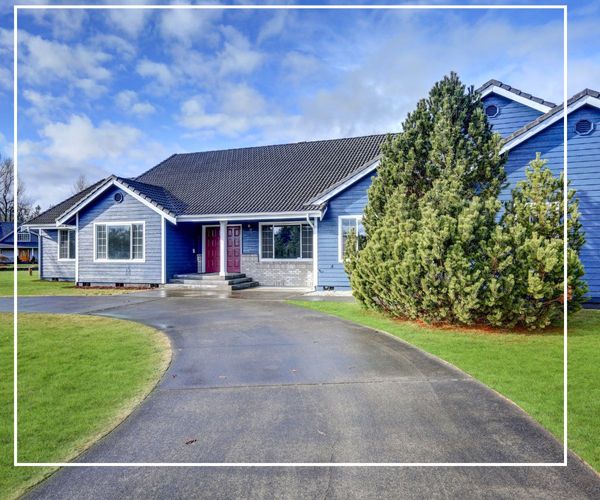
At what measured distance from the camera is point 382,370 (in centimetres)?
576

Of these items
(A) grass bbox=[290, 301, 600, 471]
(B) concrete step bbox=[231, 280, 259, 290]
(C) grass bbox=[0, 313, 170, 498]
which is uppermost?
(B) concrete step bbox=[231, 280, 259, 290]

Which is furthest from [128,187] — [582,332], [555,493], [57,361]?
[555,493]

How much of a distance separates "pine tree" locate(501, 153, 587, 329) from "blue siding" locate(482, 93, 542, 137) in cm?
663

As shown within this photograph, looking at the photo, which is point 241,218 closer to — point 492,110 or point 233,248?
point 233,248

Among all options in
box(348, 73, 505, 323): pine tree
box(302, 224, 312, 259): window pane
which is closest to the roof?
box(348, 73, 505, 323): pine tree

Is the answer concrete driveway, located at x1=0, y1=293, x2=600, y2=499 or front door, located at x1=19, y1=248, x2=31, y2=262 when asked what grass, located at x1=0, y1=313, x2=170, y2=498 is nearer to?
concrete driveway, located at x1=0, y1=293, x2=600, y2=499

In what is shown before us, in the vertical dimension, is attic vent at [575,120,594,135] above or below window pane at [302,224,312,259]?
above

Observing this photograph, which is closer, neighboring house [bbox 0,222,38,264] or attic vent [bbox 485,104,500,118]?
attic vent [bbox 485,104,500,118]

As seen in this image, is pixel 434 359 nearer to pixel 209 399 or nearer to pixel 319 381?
pixel 319 381

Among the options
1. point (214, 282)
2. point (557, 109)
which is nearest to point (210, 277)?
point (214, 282)

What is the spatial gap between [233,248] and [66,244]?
968 cm

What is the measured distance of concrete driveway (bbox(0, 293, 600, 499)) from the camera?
3008 millimetres

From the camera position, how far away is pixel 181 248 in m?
19.2

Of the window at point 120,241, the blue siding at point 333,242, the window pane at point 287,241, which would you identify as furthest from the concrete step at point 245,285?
the window at point 120,241
